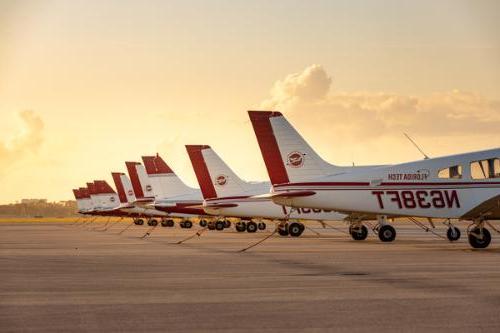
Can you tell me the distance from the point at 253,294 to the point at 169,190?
49505mm

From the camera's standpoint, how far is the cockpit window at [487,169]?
Result: 25.8 m

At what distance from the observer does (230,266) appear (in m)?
19.2

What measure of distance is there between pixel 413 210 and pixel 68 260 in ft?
32.9

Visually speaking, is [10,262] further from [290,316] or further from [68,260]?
[290,316]

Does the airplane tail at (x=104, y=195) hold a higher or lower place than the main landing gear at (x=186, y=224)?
higher

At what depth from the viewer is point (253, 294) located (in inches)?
512

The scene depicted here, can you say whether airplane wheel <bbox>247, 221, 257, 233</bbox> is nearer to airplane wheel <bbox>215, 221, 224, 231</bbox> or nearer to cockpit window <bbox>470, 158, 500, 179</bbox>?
airplane wheel <bbox>215, 221, 224, 231</bbox>

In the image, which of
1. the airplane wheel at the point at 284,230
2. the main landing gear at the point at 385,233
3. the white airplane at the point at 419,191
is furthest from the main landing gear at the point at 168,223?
the white airplane at the point at 419,191

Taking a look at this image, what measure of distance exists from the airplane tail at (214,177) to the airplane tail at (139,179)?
61.6 ft

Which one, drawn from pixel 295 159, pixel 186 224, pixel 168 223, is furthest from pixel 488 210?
pixel 168 223

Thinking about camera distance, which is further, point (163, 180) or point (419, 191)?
point (163, 180)

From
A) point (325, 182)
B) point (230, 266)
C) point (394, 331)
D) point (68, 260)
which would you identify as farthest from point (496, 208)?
point (394, 331)

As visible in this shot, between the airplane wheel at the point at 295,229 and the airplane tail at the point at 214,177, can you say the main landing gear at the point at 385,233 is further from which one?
the airplane tail at the point at 214,177

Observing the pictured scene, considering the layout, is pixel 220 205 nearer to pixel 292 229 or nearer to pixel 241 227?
pixel 292 229
